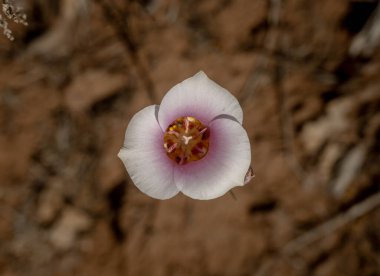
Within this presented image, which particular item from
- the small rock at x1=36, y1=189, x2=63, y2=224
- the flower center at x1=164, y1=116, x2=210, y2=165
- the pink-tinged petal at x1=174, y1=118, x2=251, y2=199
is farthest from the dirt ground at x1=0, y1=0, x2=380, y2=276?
the pink-tinged petal at x1=174, y1=118, x2=251, y2=199

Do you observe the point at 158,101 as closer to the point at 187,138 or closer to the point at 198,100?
the point at 187,138

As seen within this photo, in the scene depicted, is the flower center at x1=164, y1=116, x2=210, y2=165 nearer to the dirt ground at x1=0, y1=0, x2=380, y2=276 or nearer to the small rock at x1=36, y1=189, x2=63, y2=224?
the dirt ground at x1=0, y1=0, x2=380, y2=276

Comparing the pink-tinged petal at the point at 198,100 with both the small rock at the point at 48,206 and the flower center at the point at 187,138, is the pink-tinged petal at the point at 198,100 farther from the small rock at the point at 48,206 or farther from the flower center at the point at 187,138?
the small rock at the point at 48,206

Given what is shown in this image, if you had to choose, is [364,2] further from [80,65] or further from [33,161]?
[33,161]

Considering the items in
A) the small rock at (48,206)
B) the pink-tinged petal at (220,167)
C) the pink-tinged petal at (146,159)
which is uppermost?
the pink-tinged petal at (146,159)

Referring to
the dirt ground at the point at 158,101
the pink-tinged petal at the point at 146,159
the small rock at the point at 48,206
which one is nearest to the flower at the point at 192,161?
the pink-tinged petal at the point at 146,159
